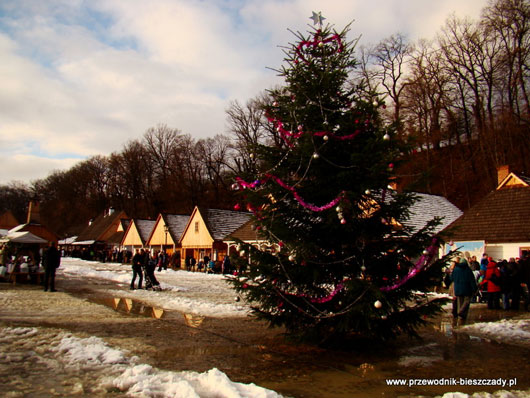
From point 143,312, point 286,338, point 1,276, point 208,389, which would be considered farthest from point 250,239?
point 208,389

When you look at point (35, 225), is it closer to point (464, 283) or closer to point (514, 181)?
point (514, 181)

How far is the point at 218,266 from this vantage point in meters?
36.4

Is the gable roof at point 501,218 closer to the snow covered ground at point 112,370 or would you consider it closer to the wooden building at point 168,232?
the snow covered ground at point 112,370

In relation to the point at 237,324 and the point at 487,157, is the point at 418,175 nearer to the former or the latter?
the point at 237,324

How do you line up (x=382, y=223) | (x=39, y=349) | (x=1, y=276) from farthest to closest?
(x=1, y=276), (x=382, y=223), (x=39, y=349)

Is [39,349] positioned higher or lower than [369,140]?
lower

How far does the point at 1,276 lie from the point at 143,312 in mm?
11395

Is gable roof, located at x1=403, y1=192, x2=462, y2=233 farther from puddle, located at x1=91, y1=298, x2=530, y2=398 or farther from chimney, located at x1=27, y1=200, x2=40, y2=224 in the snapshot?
chimney, located at x1=27, y1=200, x2=40, y2=224

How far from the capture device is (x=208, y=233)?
41.0 meters

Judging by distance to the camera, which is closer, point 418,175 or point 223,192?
point 418,175

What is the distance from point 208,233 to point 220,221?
2497 millimetres

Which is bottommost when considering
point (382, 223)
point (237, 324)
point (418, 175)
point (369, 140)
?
point (237, 324)

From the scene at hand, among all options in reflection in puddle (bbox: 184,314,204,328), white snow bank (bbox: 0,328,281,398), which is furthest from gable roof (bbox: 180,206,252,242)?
white snow bank (bbox: 0,328,281,398)

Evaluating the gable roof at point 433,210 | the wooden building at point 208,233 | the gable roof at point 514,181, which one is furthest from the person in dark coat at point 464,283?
the wooden building at point 208,233
